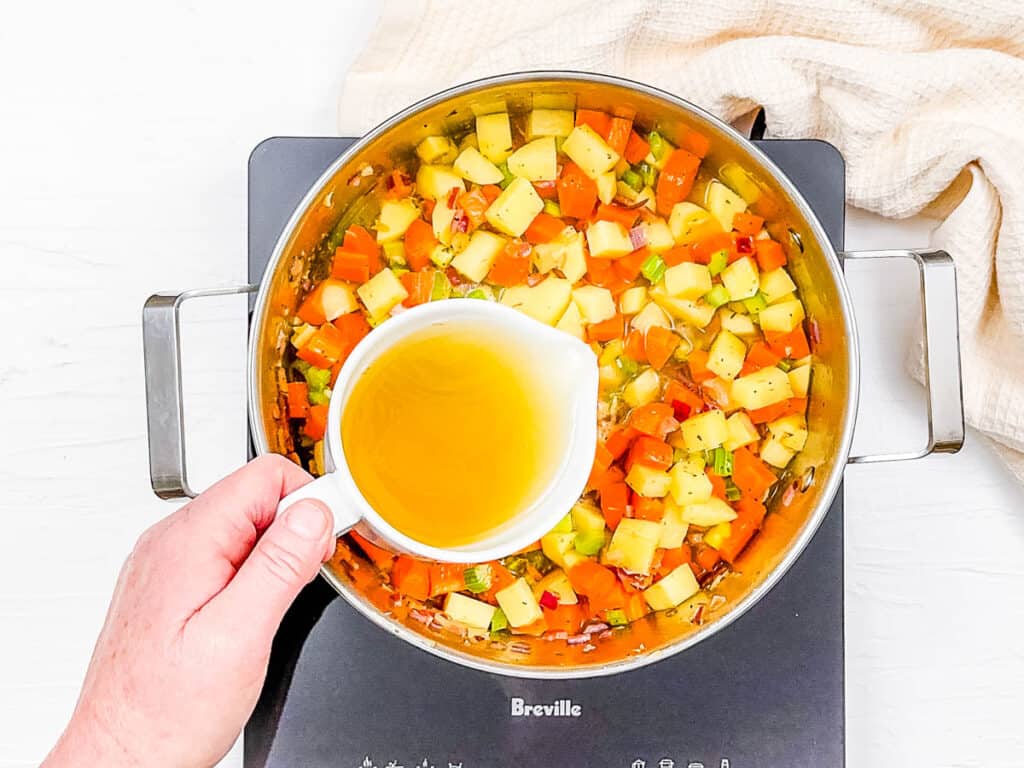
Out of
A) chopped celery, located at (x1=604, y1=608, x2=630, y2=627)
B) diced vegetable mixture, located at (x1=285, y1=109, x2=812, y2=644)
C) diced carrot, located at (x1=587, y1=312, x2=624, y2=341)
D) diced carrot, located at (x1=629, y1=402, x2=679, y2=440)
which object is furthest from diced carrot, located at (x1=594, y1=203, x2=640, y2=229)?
chopped celery, located at (x1=604, y1=608, x2=630, y2=627)

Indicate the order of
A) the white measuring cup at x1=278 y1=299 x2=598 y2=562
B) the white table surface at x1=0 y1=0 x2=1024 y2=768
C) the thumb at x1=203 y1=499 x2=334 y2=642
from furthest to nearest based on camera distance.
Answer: the white table surface at x1=0 y1=0 x2=1024 y2=768 < the white measuring cup at x1=278 y1=299 x2=598 y2=562 < the thumb at x1=203 y1=499 x2=334 y2=642

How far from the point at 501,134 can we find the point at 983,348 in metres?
0.62

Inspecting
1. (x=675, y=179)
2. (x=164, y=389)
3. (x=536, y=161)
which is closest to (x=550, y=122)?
(x=536, y=161)

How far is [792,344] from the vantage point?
3.66 feet

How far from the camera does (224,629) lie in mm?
798

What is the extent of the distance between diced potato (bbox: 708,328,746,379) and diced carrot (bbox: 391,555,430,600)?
1.24ft

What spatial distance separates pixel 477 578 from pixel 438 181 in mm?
427

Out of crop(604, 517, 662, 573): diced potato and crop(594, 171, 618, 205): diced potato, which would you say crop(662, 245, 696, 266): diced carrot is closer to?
crop(594, 171, 618, 205): diced potato

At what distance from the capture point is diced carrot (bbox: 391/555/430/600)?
42.2 inches

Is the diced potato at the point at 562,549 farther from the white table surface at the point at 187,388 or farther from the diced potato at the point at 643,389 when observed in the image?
the white table surface at the point at 187,388

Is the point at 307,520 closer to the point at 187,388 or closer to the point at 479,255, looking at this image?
the point at 479,255

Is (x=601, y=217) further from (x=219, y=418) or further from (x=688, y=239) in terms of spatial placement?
(x=219, y=418)

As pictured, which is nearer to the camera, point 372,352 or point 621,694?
point 372,352

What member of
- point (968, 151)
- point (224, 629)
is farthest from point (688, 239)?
point (224, 629)
